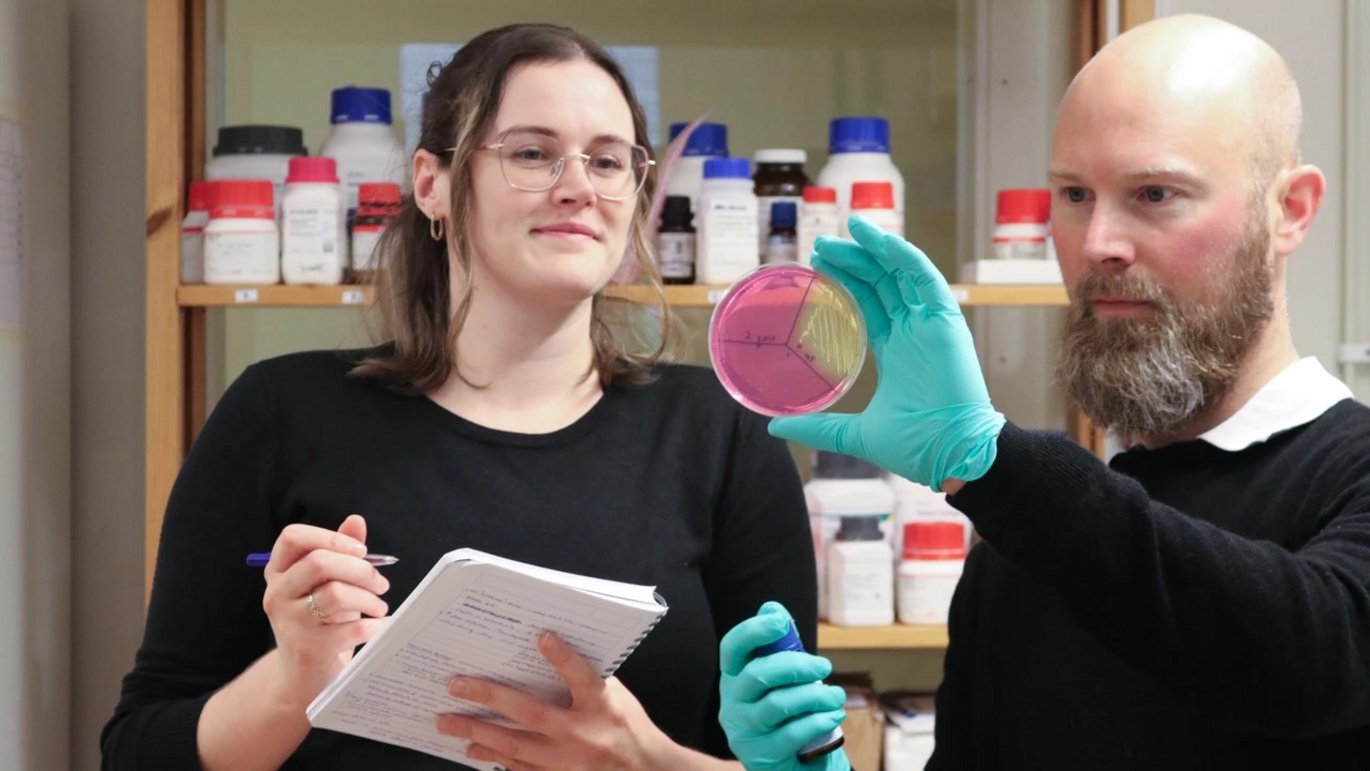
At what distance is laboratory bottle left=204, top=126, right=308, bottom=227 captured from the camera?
6.89ft

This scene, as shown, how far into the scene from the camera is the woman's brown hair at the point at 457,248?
4.93 feet

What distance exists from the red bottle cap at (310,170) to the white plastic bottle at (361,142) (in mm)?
69

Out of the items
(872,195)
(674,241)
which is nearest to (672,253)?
(674,241)

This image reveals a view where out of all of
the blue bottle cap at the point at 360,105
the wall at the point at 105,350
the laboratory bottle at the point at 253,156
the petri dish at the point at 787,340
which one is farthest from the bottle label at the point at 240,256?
the petri dish at the point at 787,340

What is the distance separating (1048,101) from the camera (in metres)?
2.49

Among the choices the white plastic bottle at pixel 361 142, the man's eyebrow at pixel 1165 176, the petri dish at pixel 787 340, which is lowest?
the petri dish at pixel 787 340

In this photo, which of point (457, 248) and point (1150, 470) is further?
point (457, 248)

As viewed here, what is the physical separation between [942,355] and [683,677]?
0.56 metres

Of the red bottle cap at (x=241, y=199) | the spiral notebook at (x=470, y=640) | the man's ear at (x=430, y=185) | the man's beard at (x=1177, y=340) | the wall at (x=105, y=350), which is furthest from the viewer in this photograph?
the wall at (x=105, y=350)

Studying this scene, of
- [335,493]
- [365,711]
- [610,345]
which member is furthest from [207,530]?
[610,345]

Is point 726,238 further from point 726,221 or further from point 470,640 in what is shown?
point 470,640

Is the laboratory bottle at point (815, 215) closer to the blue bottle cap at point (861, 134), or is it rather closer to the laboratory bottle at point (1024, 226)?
the blue bottle cap at point (861, 134)

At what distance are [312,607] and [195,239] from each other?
1.04 meters

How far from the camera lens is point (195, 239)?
2.06 m
